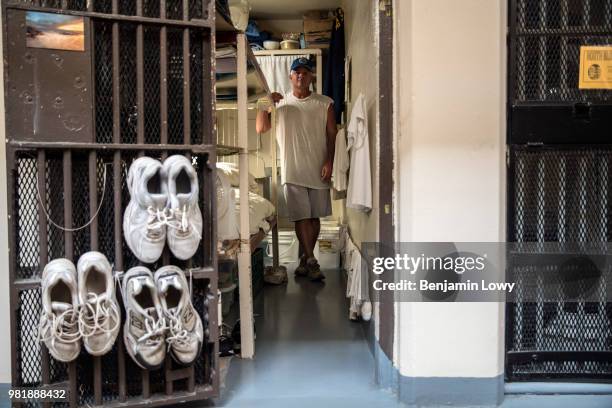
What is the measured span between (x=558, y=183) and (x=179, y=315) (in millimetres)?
1613

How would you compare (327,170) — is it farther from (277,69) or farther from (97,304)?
(97,304)

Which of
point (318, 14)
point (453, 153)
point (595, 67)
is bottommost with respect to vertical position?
point (453, 153)

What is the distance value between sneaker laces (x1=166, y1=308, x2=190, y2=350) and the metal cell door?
4.40 ft

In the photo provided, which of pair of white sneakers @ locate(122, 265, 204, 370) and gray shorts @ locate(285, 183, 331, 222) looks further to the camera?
gray shorts @ locate(285, 183, 331, 222)

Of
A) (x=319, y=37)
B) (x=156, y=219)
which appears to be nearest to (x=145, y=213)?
(x=156, y=219)

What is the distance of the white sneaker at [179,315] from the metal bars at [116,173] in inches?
3.3

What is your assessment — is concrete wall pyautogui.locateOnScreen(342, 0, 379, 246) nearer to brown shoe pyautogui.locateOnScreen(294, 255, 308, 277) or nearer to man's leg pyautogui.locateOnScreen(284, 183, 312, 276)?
man's leg pyautogui.locateOnScreen(284, 183, 312, 276)

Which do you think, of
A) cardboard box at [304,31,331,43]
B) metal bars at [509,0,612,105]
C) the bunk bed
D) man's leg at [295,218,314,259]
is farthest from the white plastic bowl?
metal bars at [509,0,612,105]

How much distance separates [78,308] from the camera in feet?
4.72

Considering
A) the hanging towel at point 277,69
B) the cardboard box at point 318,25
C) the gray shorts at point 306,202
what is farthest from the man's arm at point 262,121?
the cardboard box at point 318,25

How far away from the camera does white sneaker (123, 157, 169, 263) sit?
4.92ft

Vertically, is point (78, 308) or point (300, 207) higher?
point (300, 207)

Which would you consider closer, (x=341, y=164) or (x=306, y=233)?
(x=341, y=164)

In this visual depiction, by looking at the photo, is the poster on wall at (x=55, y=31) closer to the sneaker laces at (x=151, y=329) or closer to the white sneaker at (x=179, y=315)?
the white sneaker at (x=179, y=315)
